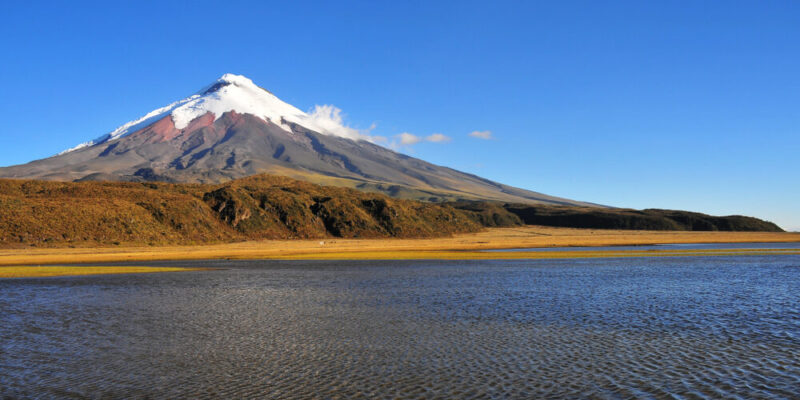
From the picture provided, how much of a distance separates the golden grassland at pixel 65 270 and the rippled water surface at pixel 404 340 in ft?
30.6

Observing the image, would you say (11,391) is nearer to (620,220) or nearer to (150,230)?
(150,230)

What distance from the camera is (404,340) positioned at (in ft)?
67.2

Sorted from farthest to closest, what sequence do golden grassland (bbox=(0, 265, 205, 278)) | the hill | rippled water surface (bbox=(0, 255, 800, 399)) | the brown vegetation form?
the hill < the brown vegetation < golden grassland (bbox=(0, 265, 205, 278)) < rippled water surface (bbox=(0, 255, 800, 399))

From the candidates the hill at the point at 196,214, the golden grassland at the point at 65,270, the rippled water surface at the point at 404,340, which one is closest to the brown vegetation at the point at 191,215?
the hill at the point at 196,214

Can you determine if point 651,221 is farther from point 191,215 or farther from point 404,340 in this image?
point 404,340

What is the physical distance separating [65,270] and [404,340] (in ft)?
135

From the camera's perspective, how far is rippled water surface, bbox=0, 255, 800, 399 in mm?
14852

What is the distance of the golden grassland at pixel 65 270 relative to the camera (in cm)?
4578

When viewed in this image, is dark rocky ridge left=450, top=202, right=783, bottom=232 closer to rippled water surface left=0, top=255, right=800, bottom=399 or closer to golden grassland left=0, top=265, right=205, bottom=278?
golden grassland left=0, top=265, right=205, bottom=278

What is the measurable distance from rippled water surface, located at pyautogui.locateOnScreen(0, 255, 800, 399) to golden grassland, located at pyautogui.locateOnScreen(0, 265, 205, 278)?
30.6ft

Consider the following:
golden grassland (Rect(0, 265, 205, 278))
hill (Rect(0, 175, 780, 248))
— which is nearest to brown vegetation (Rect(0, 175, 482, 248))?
hill (Rect(0, 175, 780, 248))

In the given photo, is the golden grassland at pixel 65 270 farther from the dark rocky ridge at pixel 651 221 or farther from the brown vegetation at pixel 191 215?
the dark rocky ridge at pixel 651 221

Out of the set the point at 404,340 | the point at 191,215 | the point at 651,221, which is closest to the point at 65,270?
the point at 404,340

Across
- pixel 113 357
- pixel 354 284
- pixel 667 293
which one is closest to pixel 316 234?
pixel 354 284
